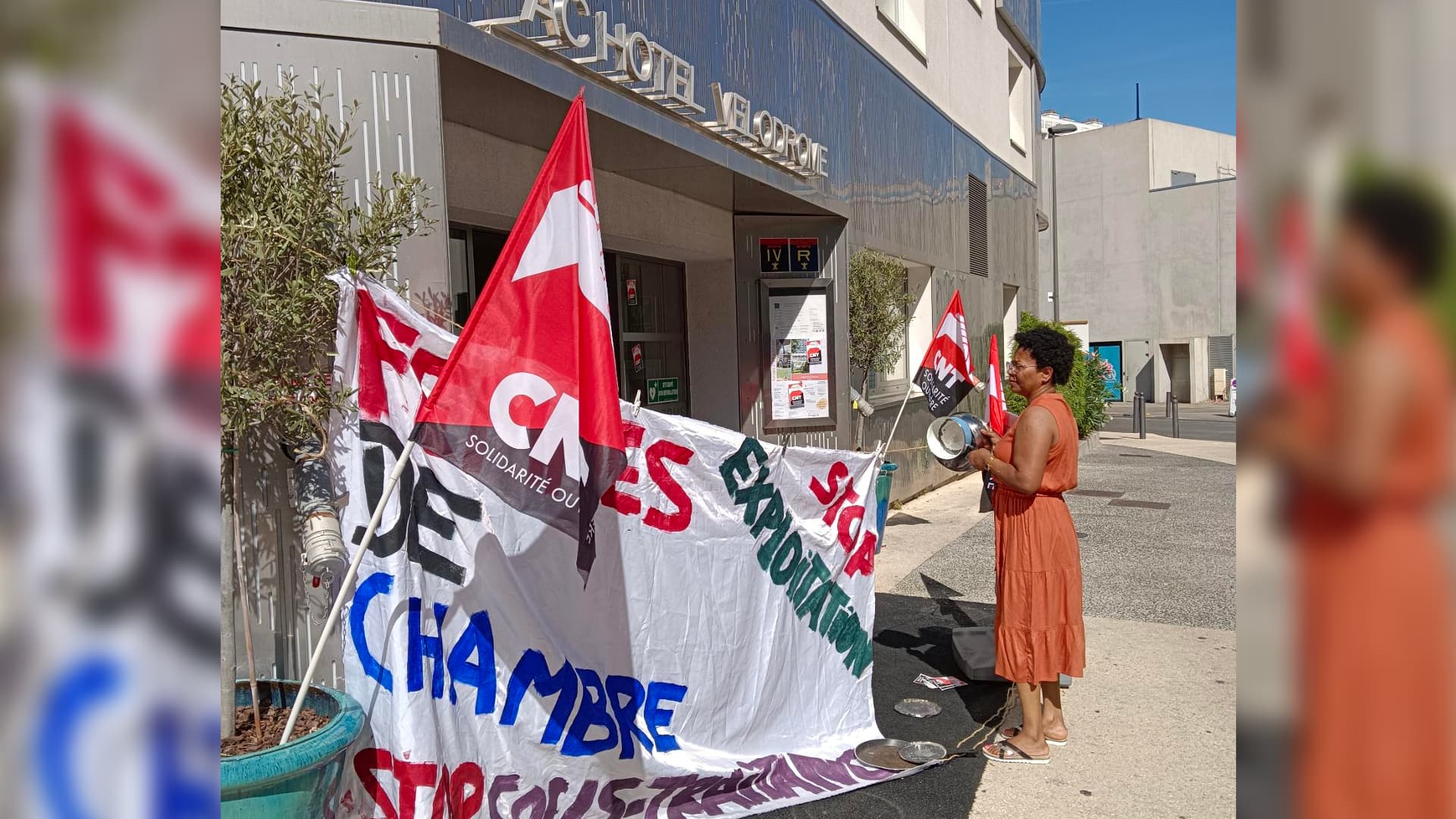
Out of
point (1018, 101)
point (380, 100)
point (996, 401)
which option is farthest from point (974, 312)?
point (380, 100)

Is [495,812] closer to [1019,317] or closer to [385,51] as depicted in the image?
[385,51]

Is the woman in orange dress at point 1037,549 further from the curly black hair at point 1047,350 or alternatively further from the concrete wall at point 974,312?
the concrete wall at point 974,312

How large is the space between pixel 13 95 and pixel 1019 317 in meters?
19.8

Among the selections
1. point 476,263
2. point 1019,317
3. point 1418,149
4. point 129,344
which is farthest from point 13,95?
point 1019,317

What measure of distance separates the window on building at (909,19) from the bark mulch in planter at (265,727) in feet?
36.7

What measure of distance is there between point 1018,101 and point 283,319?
61.2ft

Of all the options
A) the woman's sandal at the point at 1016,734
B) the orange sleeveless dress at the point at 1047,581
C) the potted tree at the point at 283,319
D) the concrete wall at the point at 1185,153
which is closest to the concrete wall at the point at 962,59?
the orange sleeveless dress at the point at 1047,581

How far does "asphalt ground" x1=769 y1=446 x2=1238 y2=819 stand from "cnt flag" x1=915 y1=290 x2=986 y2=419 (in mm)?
1453

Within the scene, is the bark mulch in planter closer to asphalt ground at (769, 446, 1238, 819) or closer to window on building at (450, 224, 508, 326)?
asphalt ground at (769, 446, 1238, 819)

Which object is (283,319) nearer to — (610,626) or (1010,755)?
(610,626)

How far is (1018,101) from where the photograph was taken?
19.7 metres

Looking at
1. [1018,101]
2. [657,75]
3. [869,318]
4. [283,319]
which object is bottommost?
[283,319]

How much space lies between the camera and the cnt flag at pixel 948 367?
330 inches

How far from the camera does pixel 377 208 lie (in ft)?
12.0
